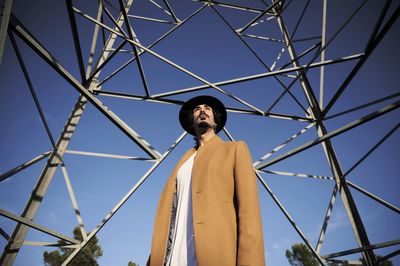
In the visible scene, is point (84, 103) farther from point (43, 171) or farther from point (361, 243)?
point (361, 243)

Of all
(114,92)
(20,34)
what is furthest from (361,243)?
(20,34)

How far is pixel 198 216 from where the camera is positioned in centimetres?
158

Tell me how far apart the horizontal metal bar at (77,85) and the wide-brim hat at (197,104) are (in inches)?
32.8

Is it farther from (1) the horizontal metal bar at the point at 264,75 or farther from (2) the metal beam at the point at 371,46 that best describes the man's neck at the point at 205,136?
(2) the metal beam at the point at 371,46

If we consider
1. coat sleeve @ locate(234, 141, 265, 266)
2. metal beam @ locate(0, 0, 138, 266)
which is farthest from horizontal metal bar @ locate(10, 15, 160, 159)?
coat sleeve @ locate(234, 141, 265, 266)

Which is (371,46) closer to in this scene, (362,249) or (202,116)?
(202,116)

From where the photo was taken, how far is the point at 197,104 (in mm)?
3207

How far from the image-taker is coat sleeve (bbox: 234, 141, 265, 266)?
1303 millimetres

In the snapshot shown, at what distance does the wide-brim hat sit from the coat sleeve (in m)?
1.41

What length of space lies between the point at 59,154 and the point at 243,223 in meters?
3.11

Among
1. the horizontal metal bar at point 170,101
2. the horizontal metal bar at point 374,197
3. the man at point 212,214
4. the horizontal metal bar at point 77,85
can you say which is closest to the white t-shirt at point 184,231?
the man at point 212,214

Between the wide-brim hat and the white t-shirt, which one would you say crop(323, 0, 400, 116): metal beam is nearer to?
the wide-brim hat

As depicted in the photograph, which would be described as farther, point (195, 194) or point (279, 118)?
point (279, 118)

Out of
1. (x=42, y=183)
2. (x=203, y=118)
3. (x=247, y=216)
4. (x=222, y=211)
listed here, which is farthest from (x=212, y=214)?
(x=42, y=183)
